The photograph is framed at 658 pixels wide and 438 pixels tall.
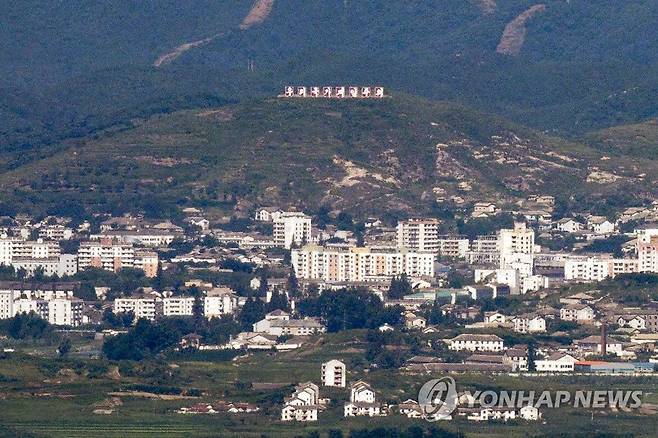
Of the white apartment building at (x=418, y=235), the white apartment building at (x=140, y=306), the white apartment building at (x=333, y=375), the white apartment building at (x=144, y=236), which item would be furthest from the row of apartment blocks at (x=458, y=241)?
the white apartment building at (x=333, y=375)

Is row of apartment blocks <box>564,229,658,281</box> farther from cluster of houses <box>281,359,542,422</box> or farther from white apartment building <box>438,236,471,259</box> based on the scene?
cluster of houses <box>281,359,542,422</box>

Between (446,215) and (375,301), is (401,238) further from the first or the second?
(375,301)

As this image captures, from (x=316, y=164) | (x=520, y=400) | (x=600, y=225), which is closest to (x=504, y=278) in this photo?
(x=600, y=225)

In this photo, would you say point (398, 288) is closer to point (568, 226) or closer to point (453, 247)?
point (453, 247)

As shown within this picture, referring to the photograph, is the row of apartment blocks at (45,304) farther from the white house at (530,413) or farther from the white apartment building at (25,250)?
the white house at (530,413)

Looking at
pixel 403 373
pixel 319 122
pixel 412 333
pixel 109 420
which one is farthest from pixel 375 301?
pixel 319 122

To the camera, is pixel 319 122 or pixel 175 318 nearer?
pixel 175 318
